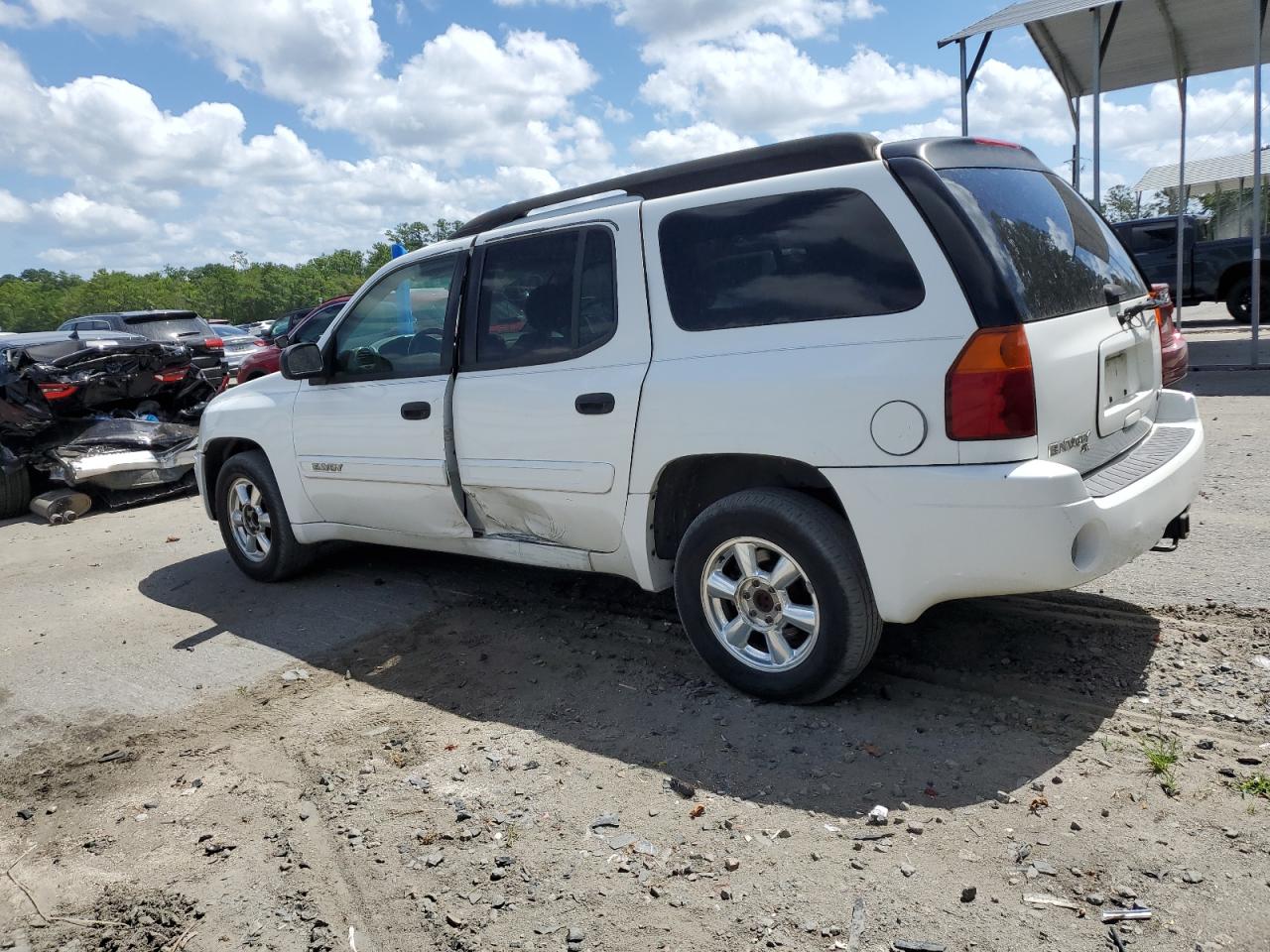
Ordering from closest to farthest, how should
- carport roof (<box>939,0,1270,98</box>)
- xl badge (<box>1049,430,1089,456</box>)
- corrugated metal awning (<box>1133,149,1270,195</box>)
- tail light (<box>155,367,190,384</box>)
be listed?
xl badge (<box>1049,430,1089,456</box>) → tail light (<box>155,367,190,384</box>) → carport roof (<box>939,0,1270,98</box>) → corrugated metal awning (<box>1133,149,1270,195</box>)

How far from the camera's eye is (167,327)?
681 inches

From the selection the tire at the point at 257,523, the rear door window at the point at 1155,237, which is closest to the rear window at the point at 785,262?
the tire at the point at 257,523

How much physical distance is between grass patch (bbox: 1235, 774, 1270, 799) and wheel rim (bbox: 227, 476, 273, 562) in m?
5.10

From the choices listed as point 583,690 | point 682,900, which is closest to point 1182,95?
point 583,690

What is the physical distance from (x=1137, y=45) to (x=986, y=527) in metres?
13.7

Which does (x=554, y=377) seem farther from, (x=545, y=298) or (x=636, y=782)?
(x=636, y=782)

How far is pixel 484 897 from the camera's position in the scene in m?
2.82

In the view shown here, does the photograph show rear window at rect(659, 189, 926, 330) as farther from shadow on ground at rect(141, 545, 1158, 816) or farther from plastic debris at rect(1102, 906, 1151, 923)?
plastic debris at rect(1102, 906, 1151, 923)

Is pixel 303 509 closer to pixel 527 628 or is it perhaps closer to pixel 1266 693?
pixel 527 628

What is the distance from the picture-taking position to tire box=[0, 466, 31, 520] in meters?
9.39

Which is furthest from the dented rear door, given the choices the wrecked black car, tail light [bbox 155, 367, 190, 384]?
tail light [bbox 155, 367, 190, 384]

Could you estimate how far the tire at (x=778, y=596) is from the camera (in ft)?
11.5

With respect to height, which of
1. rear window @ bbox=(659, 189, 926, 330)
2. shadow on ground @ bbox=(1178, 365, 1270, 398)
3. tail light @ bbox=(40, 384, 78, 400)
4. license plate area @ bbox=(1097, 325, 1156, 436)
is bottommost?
shadow on ground @ bbox=(1178, 365, 1270, 398)

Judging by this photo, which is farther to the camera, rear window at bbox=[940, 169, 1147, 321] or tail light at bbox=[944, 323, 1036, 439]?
rear window at bbox=[940, 169, 1147, 321]
